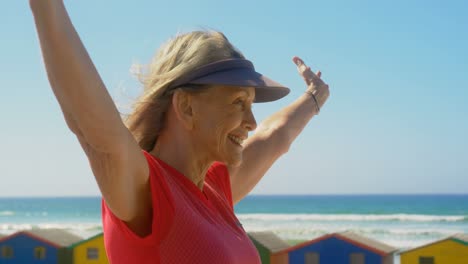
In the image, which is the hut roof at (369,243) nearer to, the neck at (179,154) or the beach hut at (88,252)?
the beach hut at (88,252)

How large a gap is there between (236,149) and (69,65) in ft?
1.73

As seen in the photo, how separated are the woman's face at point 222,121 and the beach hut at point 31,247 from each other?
617 cm

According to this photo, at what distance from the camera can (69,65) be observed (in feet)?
4.02

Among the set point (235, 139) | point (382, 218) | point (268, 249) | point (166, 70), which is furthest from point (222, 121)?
point (382, 218)

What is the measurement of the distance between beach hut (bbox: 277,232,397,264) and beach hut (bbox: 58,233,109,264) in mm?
1851

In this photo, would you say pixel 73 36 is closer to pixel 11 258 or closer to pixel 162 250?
pixel 162 250

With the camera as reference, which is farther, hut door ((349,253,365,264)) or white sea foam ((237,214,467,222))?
white sea foam ((237,214,467,222))

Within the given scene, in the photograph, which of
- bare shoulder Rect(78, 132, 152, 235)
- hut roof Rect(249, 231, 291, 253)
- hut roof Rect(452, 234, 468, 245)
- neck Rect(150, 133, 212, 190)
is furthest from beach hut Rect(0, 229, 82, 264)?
bare shoulder Rect(78, 132, 152, 235)

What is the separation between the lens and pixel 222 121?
1615mm

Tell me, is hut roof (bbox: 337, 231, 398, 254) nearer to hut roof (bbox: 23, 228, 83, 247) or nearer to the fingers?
hut roof (bbox: 23, 228, 83, 247)

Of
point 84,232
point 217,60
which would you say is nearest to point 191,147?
point 217,60

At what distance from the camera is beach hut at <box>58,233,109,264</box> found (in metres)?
7.32

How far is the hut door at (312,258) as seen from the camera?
21.9 ft

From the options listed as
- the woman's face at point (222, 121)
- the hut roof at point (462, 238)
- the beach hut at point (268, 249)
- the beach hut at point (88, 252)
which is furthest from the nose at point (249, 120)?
the beach hut at point (88, 252)
